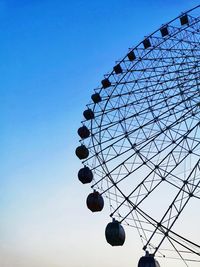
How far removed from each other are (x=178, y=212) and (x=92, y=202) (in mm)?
6009

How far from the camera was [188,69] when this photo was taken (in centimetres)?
1784

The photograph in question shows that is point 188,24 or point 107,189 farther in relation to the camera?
point 188,24

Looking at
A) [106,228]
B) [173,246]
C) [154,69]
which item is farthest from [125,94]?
[173,246]

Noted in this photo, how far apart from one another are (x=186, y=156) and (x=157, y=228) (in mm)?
3669

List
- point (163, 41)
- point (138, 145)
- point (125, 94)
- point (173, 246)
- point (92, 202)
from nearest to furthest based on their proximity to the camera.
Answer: point (173, 246)
point (138, 145)
point (92, 202)
point (125, 94)
point (163, 41)

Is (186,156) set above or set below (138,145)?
below

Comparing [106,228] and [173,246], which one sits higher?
[106,228]

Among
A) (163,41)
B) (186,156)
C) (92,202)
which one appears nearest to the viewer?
(186,156)

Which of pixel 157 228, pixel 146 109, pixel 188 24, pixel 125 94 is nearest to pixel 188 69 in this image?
pixel 146 109

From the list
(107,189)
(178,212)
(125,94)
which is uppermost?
(125,94)

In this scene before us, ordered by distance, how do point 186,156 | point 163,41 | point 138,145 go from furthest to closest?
point 163,41, point 138,145, point 186,156

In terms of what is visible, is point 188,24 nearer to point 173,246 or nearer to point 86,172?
point 86,172

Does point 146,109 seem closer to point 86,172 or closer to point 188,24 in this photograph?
point 86,172

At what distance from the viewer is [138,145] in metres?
17.6
